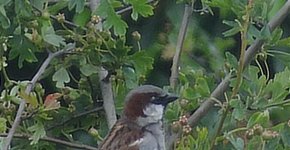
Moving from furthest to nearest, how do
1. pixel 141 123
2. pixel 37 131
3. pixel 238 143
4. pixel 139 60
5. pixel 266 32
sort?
1. pixel 141 123
2. pixel 139 60
3. pixel 37 131
4. pixel 266 32
5. pixel 238 143

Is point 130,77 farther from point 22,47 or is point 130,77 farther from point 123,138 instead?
point 22,47

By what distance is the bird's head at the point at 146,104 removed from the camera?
262cm

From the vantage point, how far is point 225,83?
2566 millimetres

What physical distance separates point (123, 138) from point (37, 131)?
0.74ft

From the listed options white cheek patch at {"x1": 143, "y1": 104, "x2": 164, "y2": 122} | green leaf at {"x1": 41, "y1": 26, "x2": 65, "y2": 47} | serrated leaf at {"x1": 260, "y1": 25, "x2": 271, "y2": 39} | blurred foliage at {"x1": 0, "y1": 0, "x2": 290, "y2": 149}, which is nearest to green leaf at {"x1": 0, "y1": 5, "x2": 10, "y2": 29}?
blurred foliage at {"x1": 0, "y1": 0, "x2": 290, "y2": 149}

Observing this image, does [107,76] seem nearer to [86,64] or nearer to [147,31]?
[86,64]

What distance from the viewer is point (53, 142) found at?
8.70ft

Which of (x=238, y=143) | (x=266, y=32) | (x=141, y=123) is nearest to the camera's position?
(x=238, y=143)

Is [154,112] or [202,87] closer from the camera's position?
[202,87]

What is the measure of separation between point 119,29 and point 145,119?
29cm

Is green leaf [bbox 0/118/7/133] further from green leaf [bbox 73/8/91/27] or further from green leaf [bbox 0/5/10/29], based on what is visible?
green leaf [bbox 73/8/91/27]

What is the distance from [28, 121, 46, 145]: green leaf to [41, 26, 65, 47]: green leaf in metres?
0.18

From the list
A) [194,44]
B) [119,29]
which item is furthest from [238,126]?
[194,44]

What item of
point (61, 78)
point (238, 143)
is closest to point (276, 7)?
point (238, 143)
